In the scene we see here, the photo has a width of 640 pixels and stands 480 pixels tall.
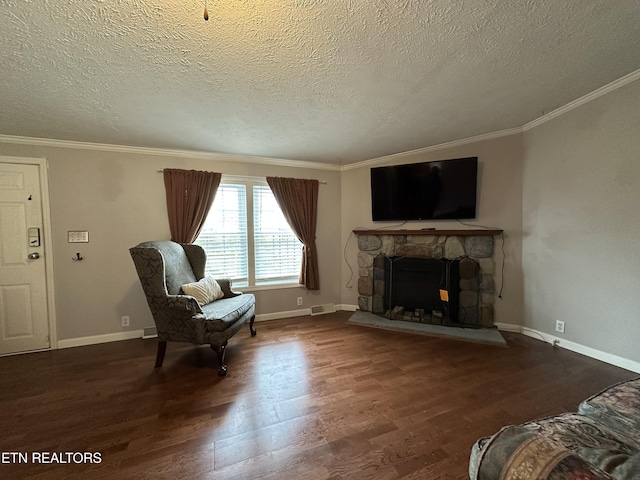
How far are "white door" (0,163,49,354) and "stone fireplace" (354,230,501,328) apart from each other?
381cm

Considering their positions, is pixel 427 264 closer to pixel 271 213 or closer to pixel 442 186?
pixel 442 186

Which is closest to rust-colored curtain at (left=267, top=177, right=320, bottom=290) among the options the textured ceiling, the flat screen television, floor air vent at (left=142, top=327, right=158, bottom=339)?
the flat screen television

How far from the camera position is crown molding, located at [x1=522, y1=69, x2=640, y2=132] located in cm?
190

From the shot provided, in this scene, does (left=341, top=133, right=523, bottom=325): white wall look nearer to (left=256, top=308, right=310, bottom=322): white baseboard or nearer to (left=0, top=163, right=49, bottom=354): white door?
(left=256, top=308, right=310, bottom=322): white baseboard

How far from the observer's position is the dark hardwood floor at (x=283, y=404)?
129 centimetres

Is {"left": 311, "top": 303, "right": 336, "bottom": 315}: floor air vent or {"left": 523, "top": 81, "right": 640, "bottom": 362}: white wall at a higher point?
{"left": 523, "top": 81, "right": 640, "bottom": 362}: white wall

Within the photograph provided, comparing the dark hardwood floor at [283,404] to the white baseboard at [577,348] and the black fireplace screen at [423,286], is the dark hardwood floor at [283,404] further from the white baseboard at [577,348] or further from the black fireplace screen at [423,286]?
the black fireplace screen at [423,286]

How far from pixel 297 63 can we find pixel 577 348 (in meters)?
3.58

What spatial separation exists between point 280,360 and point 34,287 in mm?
2817

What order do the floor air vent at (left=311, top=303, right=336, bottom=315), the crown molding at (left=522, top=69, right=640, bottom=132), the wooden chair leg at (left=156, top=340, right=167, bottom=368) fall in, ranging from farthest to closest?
the floor air vent at (left=311, top=303, right=336, bottom=315)
the wooden chair leg at (left=156, top=340, right=167, bottom=368)
the crown molding at (left=522, top=69, right=640, bottom=132)

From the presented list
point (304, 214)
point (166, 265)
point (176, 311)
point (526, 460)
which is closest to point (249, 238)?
point (304, 214)

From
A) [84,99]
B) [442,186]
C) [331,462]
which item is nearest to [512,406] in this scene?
[331,462]

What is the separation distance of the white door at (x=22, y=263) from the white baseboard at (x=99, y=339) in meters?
0.18

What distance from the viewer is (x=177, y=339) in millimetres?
2188
